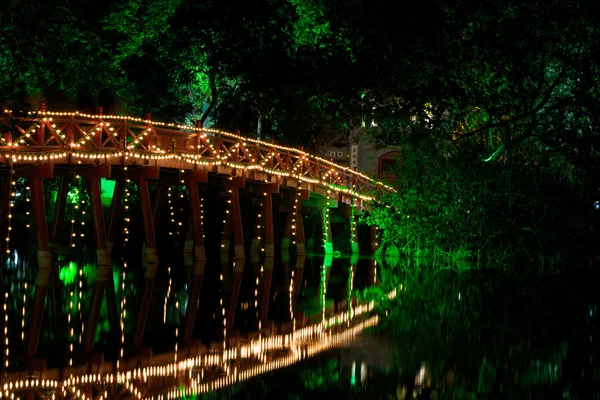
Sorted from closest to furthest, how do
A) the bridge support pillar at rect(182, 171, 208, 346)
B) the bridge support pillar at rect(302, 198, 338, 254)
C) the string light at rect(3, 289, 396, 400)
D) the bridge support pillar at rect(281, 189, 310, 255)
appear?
the string light at rect(3, 289, 396, 400)
the bridge support pillar at rect(182, 171, 208, 346)
the bridge support pillar at rect(281, 189, 310, 255)
the bridge support pillar at rect(302, 198, 338, 254)

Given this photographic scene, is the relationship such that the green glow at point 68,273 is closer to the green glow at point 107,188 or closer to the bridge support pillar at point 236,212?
the bridge support pillar at point 236,212

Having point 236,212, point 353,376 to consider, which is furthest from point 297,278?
point 353,376

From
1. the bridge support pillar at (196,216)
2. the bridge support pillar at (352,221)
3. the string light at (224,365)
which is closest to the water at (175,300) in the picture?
the bridge support pillar at (196,216)

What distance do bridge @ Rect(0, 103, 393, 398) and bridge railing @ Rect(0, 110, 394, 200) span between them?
0.03 meters

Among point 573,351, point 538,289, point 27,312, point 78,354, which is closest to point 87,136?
point 27,312

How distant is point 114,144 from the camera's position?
27.4 meters

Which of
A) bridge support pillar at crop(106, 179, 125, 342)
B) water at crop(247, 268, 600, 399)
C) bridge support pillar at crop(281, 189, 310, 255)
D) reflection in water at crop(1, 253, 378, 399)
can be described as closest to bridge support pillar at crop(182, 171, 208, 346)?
reflection in water at crop(1, 253, 378, 399)

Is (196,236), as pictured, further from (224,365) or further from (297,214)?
(224,365)

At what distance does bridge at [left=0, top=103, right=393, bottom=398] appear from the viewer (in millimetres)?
19828

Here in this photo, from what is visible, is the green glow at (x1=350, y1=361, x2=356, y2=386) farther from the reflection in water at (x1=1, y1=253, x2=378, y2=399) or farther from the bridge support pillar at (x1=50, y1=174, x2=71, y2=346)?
the bridge support pillar at (x1=50, y1=174, x2=71, y2=346)

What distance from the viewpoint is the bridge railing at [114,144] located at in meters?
25.1

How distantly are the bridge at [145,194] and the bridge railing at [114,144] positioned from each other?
3cm

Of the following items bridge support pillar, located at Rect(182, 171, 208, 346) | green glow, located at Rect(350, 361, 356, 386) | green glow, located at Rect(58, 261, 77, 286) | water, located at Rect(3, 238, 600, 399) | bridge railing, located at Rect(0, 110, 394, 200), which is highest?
bridge railing, located at Rect(0, 110, 394, 200)

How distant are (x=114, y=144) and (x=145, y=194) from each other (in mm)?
2465
